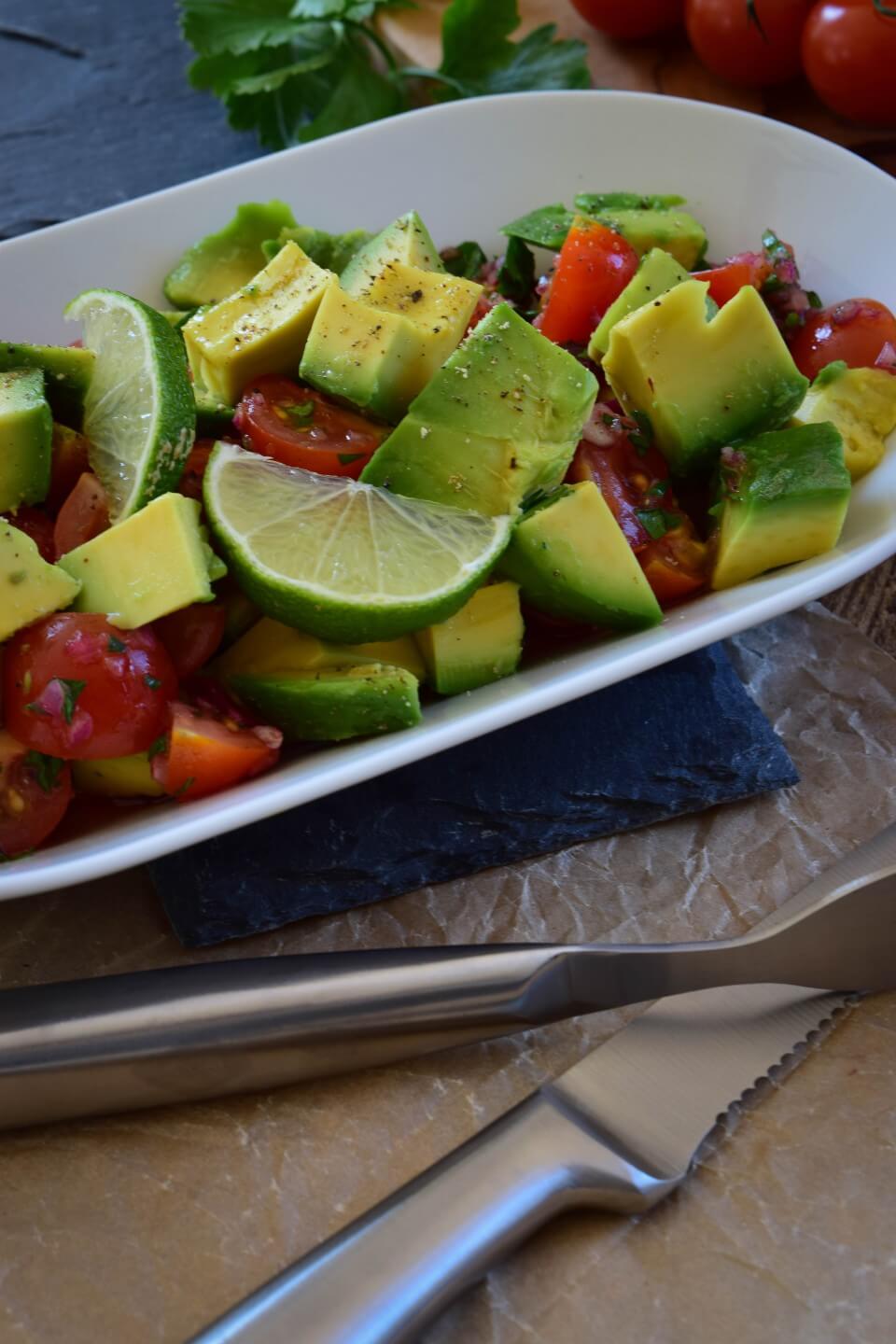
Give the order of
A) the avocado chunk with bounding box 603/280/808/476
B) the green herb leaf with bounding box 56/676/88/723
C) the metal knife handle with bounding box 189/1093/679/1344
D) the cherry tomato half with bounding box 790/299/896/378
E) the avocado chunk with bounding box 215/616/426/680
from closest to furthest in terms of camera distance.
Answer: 1. the metal knife handle with bounding box 189/1093/679/1344
2. the green herb leaf with bounding box 56/676/88/723
3. the avocado chunk with bounding box 215/616/426/680
4. the avocado chunk with bounding box 603/280/808/476
5. the cherry tomato half with bounding box 790/299/896/378

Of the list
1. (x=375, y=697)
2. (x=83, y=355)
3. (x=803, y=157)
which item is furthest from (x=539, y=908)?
(x=803, y=157)

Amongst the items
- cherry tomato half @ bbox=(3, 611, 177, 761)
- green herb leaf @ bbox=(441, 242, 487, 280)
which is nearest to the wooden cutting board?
green herb leaf @ bbox=(441, 242, 487, 280)

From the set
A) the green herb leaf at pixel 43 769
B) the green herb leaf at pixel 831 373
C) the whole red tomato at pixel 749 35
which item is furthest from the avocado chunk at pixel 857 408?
the whole red tomato at pixel 749 35

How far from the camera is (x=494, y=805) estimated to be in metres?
1.55

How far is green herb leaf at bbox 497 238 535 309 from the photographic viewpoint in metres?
2.02

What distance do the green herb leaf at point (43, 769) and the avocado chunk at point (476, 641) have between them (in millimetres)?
435

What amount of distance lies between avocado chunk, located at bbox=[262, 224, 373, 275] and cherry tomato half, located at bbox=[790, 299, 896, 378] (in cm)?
68

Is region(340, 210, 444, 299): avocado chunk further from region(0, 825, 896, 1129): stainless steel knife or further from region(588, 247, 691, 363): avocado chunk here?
region(0, 825, 896, 1129): stainless steel knife

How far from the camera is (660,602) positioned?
1642 mm

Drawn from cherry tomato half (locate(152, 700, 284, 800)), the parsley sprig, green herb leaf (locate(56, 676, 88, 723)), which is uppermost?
the parsley sprig

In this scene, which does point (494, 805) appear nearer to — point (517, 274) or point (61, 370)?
point (61, 370)

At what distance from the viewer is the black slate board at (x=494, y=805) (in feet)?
4.85

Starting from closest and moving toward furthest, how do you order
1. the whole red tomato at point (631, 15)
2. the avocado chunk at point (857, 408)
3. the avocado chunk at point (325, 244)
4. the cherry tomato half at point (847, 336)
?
the avocado chunk at point (857, 408), the cherry tomato half at point (847, 336), the avocado chunk at point (325, 244), the whole red tomato at point (631, 15)

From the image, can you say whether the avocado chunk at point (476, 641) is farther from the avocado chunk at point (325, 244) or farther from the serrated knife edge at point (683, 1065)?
the avocado chunk at point (325, 244)
